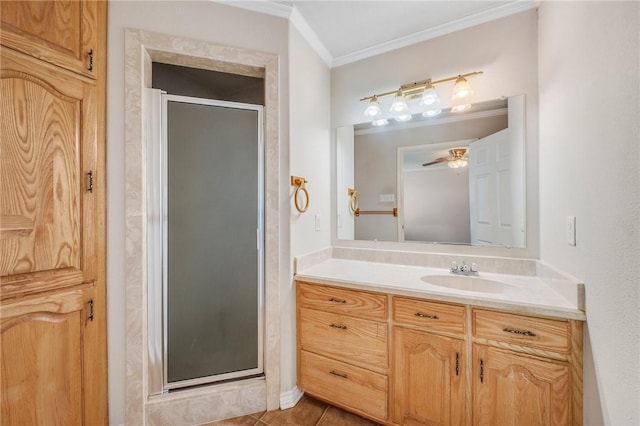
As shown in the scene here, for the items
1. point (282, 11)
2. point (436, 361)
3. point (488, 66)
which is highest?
point (282, 11)

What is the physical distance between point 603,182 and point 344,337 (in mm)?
1360

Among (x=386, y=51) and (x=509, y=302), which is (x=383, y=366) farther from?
(x=386, y=51)

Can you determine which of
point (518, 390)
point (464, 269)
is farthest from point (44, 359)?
point (464, 269)

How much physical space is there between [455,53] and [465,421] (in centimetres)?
219

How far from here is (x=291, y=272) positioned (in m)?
1.67

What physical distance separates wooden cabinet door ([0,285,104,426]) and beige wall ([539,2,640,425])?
214cm

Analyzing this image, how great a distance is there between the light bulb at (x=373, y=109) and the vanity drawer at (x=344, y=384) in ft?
5.83

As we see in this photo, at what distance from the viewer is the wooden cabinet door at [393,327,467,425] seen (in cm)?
124

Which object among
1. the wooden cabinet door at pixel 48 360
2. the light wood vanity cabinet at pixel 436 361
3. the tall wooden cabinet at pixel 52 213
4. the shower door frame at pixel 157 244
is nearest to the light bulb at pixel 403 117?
the light wood vanity cabinet at pixel 436 361

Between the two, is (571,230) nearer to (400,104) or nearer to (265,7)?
(400,104)

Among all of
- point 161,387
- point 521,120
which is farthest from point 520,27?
point 161,387

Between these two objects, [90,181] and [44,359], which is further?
[90,181]

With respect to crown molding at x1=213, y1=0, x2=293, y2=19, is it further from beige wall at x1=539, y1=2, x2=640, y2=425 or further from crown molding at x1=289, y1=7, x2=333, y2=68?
beige wall at x1=539, y1=2, x2=640, y2=425

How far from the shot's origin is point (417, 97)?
6.15 feet
